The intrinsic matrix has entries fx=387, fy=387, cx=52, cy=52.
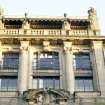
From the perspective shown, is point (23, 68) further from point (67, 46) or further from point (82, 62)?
point (82, 62)

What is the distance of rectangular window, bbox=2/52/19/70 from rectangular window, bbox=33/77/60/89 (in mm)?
2543

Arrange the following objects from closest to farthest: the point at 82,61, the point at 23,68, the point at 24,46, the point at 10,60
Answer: the point at 23,68, the point at 10,60, the point at 82,61, the point at 24,46

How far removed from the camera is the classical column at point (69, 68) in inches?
1280

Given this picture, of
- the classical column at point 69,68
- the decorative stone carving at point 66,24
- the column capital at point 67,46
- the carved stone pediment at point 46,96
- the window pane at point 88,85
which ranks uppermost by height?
the decorative stone carving at point 66,24

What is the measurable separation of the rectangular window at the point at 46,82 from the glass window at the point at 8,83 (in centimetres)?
173

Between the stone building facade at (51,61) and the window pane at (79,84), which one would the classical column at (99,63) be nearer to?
the stone building facade at (51,61)

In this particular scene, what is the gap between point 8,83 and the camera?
3344 centimetres

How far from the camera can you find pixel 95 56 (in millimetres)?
35188

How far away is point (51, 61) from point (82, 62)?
9.37 ft

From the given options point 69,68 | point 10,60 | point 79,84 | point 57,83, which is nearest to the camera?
point 57,83

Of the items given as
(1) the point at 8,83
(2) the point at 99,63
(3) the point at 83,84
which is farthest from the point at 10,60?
(2) the point at 99,63

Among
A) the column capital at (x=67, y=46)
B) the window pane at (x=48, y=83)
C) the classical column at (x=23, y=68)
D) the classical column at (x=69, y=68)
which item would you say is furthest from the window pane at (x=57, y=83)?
the column capital at (x=67, y=46)

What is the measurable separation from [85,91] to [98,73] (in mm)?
2235

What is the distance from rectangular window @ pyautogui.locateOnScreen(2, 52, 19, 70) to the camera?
34.8 m
